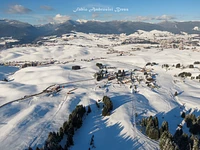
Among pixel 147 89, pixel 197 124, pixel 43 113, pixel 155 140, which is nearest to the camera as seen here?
pixel 155 140

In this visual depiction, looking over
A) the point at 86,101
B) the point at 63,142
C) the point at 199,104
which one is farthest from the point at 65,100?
the point at 199,104

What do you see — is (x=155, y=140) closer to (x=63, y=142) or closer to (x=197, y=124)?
(x=197, y=124)

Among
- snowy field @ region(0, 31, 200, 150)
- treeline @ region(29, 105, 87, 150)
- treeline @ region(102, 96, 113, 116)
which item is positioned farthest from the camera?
treeline @ region(102, 96, 113, 116)

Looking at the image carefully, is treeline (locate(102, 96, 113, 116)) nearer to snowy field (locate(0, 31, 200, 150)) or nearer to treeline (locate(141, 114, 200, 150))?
snowy field (locate(0, 31, 200, 150))

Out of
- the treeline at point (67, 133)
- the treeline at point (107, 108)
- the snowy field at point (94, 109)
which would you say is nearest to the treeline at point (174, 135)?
the snowy field at point (94, 109)

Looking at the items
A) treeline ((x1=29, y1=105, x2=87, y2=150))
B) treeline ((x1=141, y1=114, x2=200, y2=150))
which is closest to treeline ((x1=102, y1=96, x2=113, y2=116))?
treeline ((x1=29, y1=105, x2=87, y2=150))

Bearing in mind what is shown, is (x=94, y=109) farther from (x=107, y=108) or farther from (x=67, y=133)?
(x=67, y=133)

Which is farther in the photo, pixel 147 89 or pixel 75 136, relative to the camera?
pixel 147 89

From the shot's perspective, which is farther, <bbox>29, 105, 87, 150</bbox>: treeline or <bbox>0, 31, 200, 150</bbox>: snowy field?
<bbox>0, 31, 200, 150</bbox>: snowy field
